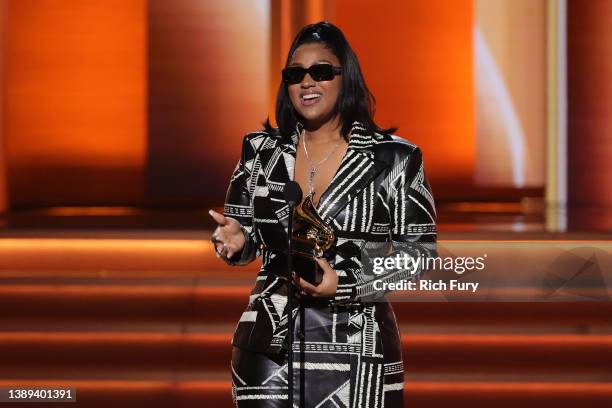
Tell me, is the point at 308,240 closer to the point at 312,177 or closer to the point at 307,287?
the point at 307,287

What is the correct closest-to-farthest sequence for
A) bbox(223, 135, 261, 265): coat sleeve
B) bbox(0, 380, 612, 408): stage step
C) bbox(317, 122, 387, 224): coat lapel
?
bbox(317, 122, 387, 224): coat lapel < bbox(223, 135, 261, 265): coat sleeve < bbox(0, 380, 612, 408): stage step

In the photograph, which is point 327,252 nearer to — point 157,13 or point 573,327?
point 573,327

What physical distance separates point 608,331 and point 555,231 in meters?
0.66

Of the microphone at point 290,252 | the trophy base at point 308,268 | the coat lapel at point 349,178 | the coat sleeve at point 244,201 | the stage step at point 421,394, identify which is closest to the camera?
the microphone at point 290,252

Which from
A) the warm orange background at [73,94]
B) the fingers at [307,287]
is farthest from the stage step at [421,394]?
the warm orange background at [73,94]

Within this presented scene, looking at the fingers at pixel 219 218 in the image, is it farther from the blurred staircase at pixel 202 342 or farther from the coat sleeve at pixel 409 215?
the blurred staircase at pixel 202 342

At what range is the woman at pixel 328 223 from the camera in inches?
62.2

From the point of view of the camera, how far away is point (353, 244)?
1.61 meters

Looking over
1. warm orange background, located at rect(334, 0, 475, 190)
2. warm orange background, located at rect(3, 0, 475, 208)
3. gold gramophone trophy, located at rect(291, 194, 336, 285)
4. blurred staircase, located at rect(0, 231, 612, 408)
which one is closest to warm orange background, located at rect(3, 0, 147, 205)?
warm orange background, located at rect(3, 0, 475, 208)

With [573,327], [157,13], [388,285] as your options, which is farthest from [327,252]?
[157,13]

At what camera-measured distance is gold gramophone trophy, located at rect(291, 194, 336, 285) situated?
58.6 inches

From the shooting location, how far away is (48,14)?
649cm

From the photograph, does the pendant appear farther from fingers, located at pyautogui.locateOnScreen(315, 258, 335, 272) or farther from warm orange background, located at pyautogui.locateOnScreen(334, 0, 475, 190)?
warm orange background, located at pyautogui.locateOnScreen(334, 0, 475, 190)

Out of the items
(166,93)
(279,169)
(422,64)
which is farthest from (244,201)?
(422,64)
